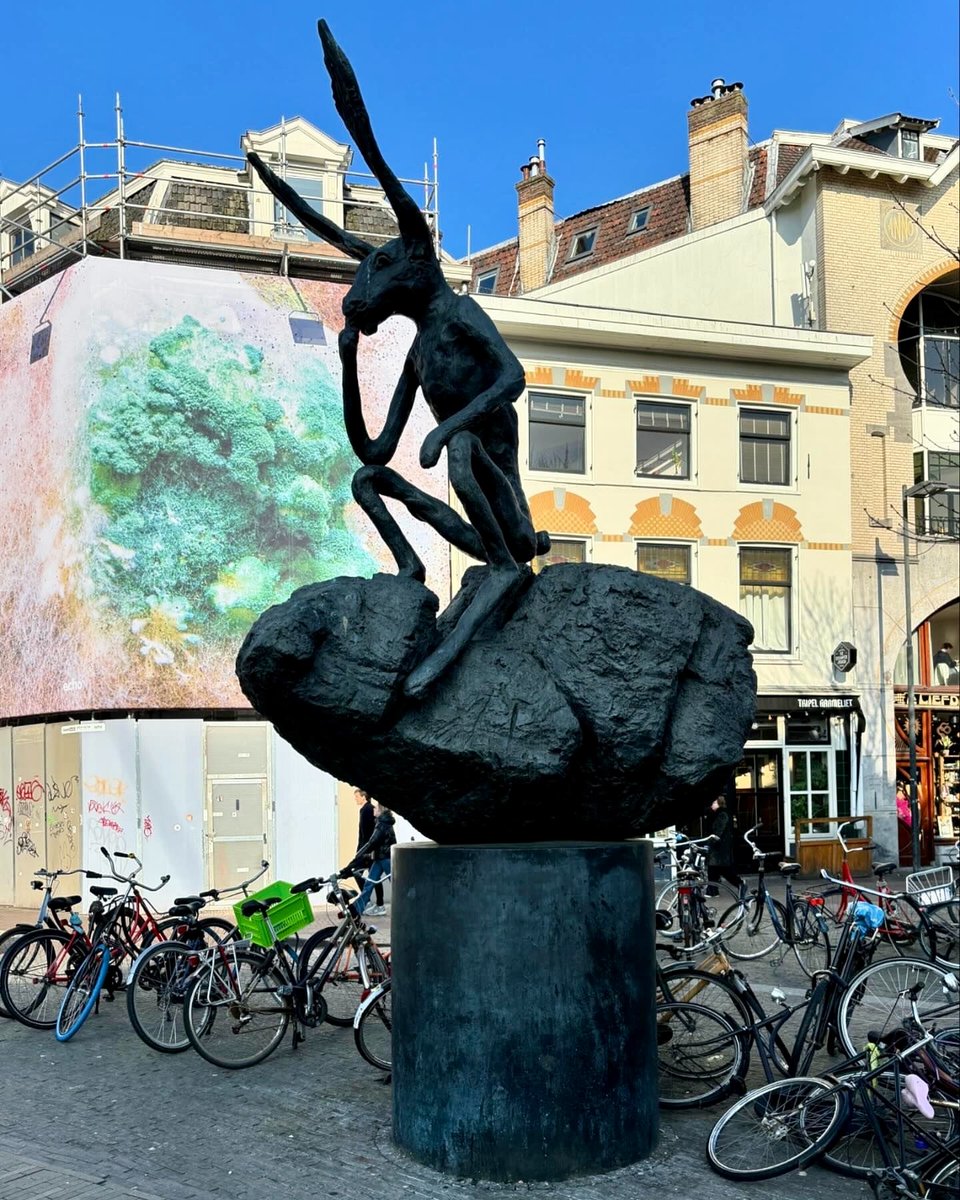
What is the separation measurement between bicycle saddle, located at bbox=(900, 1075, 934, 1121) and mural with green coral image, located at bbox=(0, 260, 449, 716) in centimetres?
1531

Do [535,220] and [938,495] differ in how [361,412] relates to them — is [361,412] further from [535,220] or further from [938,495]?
[535,220]

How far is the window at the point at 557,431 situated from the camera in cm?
2373

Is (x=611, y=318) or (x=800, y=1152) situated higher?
(x=611, y=318)

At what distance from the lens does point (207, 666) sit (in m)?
20.0

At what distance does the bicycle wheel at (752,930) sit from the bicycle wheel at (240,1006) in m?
4.68

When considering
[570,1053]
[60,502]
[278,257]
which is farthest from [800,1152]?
[278,257]

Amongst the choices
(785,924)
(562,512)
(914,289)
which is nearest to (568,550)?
(562,512)

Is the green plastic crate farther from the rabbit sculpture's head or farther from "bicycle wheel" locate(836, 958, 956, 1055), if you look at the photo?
the rabbit sculpture's head

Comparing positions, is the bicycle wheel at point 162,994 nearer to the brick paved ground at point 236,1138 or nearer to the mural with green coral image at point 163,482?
the brick paved ground at point 236,1138

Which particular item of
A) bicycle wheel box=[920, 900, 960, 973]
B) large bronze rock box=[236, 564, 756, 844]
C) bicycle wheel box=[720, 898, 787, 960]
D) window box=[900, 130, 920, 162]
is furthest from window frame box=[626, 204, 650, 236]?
large bronze rock box=[236, 564, 756, 844]

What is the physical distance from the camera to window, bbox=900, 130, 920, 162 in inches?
1120

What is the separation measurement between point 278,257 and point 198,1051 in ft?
54.1

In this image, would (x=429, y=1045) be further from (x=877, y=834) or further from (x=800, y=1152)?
(x=877, y=834)

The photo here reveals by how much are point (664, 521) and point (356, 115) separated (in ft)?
61.0
